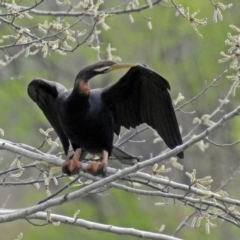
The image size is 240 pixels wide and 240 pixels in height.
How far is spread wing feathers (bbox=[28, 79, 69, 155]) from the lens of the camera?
395 centimetres

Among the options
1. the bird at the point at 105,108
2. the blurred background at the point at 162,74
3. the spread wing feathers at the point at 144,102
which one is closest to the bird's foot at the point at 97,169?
the bird at the point at 105,108

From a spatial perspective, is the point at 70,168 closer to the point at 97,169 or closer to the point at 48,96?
the point at 97,169

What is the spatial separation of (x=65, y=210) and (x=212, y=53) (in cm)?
258

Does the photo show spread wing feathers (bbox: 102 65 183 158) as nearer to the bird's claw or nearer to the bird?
the bird

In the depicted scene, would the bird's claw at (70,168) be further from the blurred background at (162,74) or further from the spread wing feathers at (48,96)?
the blurred background at (162,74)

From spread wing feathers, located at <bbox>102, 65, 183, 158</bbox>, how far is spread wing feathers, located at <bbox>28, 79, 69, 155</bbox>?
0.29 metres

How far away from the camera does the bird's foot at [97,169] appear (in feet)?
11.8

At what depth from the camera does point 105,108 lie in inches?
152

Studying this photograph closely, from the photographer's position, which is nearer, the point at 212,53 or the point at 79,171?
the point at 79,171

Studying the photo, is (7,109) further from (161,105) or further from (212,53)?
(161,105)

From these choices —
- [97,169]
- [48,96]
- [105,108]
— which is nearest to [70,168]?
[97,169]

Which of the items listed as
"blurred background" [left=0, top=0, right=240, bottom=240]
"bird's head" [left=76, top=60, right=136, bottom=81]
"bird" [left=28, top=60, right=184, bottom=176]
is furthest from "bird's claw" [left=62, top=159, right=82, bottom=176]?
"blurred background" [left=0, top=0, right=240, bottom=240]

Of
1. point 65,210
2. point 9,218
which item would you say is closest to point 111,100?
point 9,218

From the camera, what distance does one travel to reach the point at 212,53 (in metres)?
8.76
